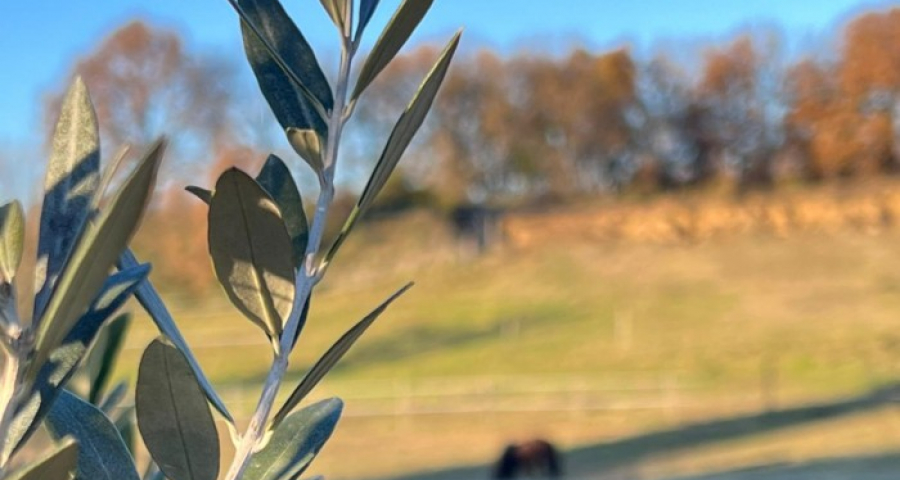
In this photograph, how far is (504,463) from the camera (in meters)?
7.96

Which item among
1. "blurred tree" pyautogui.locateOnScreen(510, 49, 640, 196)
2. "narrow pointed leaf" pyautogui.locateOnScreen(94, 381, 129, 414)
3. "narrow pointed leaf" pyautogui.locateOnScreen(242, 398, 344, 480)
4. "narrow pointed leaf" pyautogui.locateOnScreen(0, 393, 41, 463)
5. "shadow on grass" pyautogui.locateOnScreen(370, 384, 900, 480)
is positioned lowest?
"shadow on grass" pyautogui.locateOnScreen(370, 384, 900, 480)

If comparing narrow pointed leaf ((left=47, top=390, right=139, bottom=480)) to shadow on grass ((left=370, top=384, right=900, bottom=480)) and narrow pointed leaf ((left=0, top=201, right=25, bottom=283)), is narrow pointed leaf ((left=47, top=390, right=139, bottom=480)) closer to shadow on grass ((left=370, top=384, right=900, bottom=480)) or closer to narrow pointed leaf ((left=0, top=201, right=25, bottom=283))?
narrow pointed leaf ((left=0, top=201, right=25, bottom=283))

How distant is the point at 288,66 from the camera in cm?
29

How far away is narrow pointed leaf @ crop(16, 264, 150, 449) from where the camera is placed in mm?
246

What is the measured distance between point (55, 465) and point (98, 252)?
0.04m

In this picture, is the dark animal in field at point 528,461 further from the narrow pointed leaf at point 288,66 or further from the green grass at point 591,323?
the narrow pointed leaf at point 288,66

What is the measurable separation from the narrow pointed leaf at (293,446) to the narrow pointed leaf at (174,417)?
25 millimetres

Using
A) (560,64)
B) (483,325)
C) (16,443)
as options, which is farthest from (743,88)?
(16,443)

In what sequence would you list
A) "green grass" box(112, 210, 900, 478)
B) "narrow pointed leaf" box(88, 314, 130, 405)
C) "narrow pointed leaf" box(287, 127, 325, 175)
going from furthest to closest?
"green grass" box(112, 210, 900, 478) → "narrow pointed leaf" box(88, 314, 130, 405) → "narrow pointed leaf" box(287, 127, 325, 175)

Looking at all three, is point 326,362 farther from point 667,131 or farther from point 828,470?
point 667,131

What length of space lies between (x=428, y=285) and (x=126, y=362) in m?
6.79

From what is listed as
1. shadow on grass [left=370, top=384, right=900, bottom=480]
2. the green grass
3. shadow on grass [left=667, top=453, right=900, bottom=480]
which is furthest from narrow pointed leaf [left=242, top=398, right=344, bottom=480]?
the green grass

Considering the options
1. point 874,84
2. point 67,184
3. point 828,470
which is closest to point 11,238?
point 67,184

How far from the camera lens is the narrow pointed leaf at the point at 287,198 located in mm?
302
